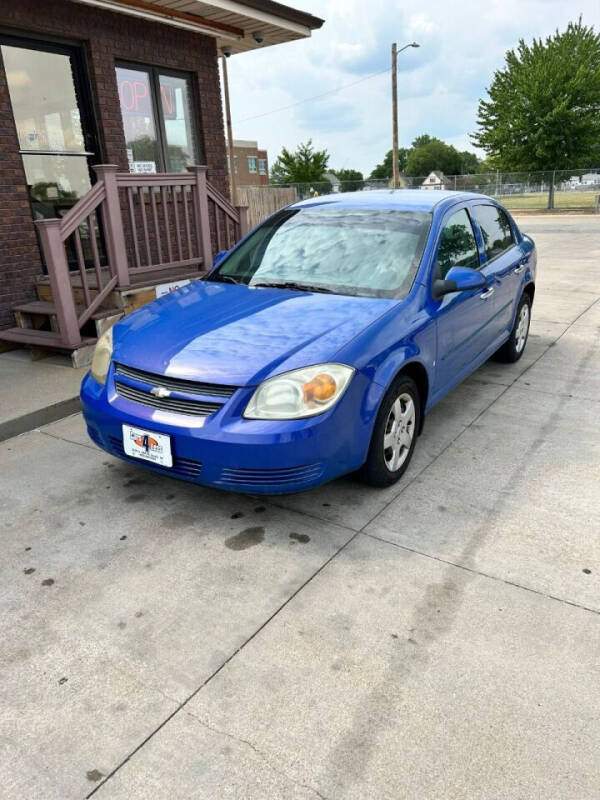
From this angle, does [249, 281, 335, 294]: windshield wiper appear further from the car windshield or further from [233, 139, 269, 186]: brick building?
[233, 139, 269, 186]: brick building

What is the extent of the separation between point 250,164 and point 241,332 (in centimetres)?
7140

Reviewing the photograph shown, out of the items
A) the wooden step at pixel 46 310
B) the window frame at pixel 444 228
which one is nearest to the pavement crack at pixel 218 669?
the window frame at pixel 444 228

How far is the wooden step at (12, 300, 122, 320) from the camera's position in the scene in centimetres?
577

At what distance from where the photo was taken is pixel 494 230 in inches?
196

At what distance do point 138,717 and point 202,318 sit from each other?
205 centimetres

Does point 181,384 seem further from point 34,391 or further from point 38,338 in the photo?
point 38,338

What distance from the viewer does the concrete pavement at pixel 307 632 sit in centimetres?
186

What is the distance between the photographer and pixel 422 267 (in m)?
3.66

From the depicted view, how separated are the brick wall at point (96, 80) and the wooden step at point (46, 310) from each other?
30 centimetres

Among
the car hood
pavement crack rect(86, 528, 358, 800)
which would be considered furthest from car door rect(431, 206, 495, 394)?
pavement crack rect(86, 528, 358, 800)

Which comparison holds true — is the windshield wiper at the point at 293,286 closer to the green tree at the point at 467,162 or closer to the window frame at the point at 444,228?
the window frame at the point at 444,228

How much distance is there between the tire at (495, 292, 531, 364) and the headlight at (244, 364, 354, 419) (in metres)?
3.20

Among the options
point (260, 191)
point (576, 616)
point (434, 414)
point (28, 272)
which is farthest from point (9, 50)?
point (260, 191)

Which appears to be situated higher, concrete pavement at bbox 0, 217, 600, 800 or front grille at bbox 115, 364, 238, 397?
front grille at bbox 115, 364, 238, 397
